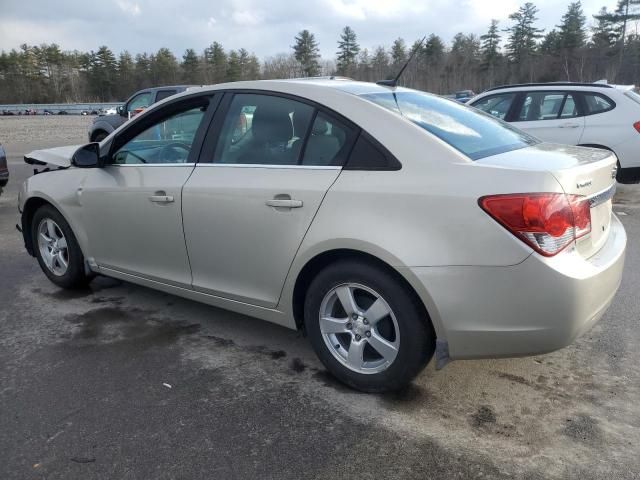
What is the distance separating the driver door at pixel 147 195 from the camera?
3.62 m

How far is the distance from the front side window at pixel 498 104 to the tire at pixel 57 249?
6.49 m

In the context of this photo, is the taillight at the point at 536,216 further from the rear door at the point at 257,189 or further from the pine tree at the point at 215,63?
the pine tree at the point at 215,63

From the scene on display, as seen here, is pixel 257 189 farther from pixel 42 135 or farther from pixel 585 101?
pixel 42 135

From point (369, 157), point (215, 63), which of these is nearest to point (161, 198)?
point (369, 157)

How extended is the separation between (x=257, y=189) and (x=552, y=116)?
6.60 meters

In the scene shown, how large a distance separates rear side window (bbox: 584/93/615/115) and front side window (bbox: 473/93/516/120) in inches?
41.5

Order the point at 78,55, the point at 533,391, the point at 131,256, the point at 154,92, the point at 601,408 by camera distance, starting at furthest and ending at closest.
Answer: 1. the point at 78,55
2. the point at 154,92
3. the point at 131,256
4. the point at 533,391
5. the point at 601,408

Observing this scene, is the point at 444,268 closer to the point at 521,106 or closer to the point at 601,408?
the point at 601,408

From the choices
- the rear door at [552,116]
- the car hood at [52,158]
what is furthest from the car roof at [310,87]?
the rear door at [552,116]

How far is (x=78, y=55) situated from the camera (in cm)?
10150

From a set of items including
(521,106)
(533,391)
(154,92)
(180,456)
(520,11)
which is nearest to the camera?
(180,456)

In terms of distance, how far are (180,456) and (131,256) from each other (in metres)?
1.91

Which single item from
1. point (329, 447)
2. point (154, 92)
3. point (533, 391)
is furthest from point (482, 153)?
point (154, 92)

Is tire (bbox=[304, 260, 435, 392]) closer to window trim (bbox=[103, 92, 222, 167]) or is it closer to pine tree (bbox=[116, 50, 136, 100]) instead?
window trim (bbox=[103, 92, 222, 167])
